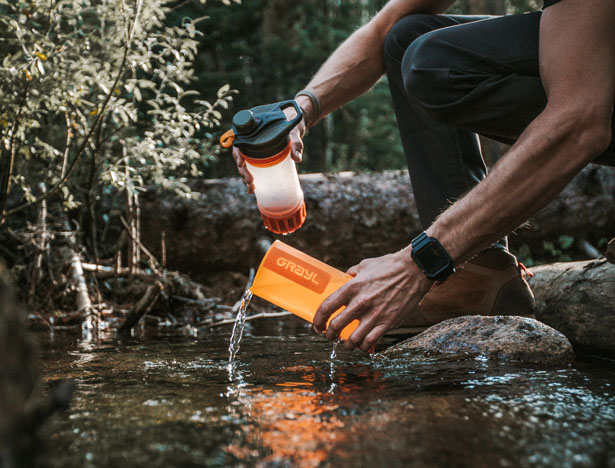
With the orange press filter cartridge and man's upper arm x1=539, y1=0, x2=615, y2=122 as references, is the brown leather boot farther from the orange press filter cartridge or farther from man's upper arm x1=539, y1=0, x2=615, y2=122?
man's upper arm x1=539, y1=0, x2=615, y2=122

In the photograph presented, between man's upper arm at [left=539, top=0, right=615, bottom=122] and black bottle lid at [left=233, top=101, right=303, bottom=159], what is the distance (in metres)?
0.93

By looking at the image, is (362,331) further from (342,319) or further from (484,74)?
(484,74)

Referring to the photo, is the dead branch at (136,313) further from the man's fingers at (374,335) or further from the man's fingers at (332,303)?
the man's fingers at (374,335)

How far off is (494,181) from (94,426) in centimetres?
119

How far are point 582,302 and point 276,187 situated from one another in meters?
1.44

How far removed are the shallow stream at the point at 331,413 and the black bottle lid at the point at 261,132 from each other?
2.63 ft

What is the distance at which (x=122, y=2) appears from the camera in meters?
3.23

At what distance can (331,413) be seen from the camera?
1.26m

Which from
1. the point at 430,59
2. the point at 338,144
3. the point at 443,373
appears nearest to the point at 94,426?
the point at 443,373

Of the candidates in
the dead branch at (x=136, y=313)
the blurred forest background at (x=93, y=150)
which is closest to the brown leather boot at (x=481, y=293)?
the dead branch at (x=136, y=313)

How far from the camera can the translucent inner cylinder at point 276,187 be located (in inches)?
85.2

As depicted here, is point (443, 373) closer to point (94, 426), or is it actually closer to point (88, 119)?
point (94, 426)

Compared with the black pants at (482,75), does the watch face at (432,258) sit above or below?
below

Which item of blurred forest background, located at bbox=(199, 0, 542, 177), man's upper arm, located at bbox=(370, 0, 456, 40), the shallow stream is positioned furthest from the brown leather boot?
blurred forest background, located at bbox=(199, 0, 542, 177)
